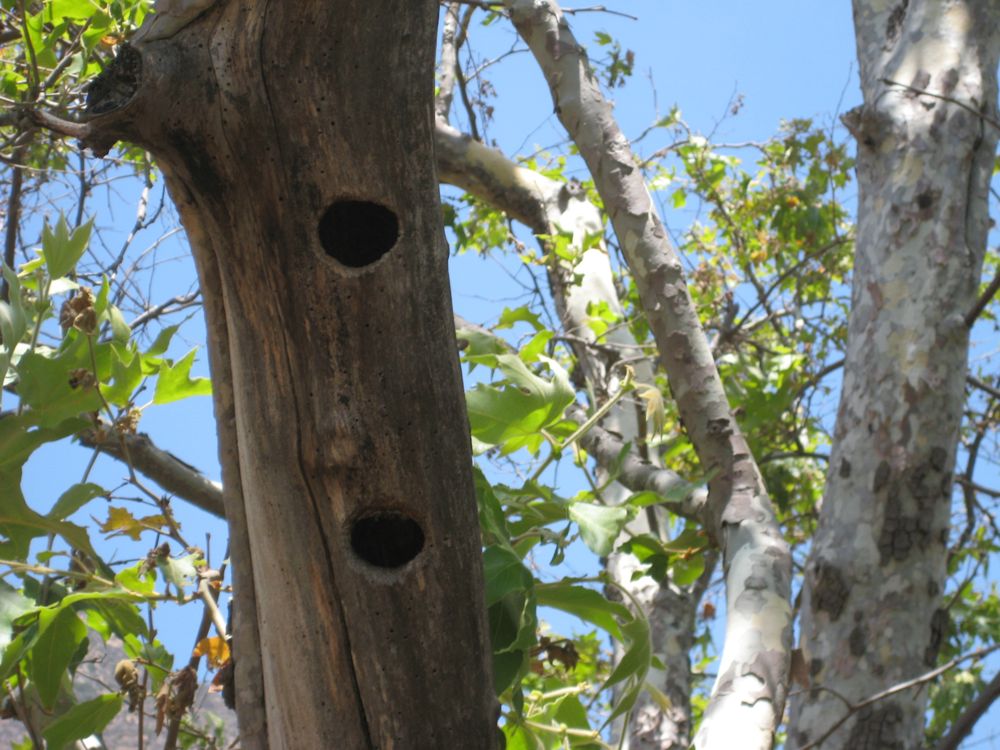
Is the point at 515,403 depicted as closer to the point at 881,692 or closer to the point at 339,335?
the point at 339,335

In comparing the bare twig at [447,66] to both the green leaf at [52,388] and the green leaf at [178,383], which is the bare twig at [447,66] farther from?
the green leaf at [52,388]

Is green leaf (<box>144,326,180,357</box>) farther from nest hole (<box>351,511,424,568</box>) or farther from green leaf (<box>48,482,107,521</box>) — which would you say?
nest hole (<box>351,511,424,568</box>)

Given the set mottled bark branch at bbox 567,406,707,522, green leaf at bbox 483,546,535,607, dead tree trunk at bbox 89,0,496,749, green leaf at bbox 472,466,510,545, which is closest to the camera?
dead tree trunk at bbox 89,0,496,749

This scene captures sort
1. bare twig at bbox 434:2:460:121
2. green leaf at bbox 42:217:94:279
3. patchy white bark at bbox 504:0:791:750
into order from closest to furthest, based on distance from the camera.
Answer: green leaf at bbox 42:217:94:279 → patchy white bark at bbox 504:0:791:750 → bare twig at bbox 434:2:460:121

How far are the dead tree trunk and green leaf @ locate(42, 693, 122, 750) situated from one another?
2.26 ft

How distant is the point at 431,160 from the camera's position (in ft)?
4.31

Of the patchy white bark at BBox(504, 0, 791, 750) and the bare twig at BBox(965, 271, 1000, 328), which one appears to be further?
the bare twig at BBox(965, 271, 1000, 328)

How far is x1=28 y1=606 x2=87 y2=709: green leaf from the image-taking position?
1842 millimetres

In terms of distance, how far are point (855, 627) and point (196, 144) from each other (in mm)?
1765

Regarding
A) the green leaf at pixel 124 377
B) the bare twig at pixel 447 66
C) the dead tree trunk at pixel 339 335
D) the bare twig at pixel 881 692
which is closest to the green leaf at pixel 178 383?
the green leaf at pixel 124 377

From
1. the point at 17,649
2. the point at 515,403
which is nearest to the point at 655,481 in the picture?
the point at 515,403

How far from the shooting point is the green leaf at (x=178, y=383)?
1.96m

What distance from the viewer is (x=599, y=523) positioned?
181 centimetres

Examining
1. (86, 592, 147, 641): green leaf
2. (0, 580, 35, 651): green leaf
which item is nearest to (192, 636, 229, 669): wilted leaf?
(86, 592, 147, 641): green leaf
